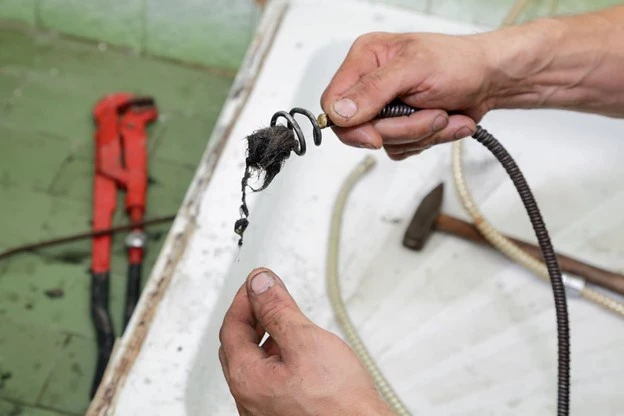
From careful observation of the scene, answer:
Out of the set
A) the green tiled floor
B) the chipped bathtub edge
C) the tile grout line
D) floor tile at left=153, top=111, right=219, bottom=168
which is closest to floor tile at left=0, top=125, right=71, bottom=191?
the green tiled floor

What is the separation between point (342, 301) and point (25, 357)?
574mm

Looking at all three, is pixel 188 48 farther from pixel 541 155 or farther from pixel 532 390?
pixel 532 390

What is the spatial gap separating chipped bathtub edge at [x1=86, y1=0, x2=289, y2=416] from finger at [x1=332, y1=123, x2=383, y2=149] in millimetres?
307

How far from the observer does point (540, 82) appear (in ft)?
3.50

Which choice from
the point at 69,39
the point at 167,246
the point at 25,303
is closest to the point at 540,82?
the point at 167,246

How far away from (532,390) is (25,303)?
2.97 ft

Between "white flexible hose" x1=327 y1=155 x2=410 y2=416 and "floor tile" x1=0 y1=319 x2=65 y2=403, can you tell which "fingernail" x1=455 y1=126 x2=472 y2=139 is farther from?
"floor tile" x1=0 y1=319 x2=65 y2=403

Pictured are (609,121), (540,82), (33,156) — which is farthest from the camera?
(33,156)

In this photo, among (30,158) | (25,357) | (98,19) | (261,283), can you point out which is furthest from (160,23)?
(261,283)

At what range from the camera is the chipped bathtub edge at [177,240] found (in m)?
0.96

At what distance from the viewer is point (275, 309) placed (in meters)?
0.77

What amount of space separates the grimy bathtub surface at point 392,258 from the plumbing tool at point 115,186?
13.5 inches

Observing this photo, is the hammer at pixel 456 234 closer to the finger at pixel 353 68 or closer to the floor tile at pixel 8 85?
the finger at pixel 353 68

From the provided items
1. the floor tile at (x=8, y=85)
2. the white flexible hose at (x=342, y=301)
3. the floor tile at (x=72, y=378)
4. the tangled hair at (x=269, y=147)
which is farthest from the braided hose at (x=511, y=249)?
the floor tile at (x=8, y=85)
